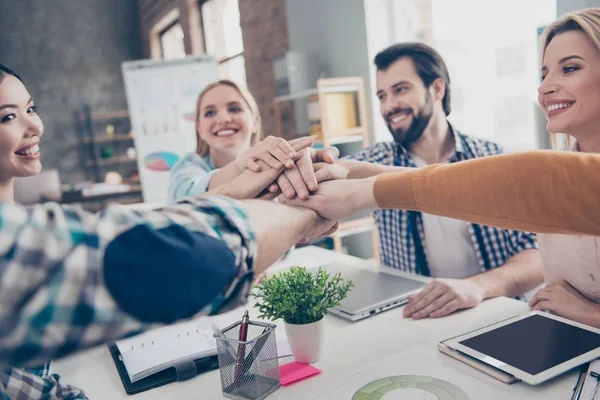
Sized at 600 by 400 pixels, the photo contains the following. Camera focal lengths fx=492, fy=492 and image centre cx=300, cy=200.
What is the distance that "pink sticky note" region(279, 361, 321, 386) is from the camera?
3.16ft

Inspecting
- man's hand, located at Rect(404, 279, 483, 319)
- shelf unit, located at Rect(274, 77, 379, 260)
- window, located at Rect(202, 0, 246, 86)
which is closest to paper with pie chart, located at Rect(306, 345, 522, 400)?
man's hand, located at Rect(404, 279, 483, 319)

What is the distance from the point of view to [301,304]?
3.30 feet

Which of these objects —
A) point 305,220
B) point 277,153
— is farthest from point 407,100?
point 305,220

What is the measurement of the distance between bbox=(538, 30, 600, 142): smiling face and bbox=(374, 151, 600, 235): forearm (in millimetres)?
727

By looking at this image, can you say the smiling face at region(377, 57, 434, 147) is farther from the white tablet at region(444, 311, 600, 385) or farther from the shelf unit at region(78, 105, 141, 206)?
the shelf unit at region(78, 105, 141, 206)

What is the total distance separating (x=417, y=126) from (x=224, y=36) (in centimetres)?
481

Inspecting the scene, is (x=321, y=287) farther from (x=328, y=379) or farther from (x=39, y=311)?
(x=39, y=311)

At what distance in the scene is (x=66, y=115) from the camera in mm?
8031

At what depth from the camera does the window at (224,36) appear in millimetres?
5840

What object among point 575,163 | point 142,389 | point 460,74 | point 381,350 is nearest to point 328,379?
point 381,350

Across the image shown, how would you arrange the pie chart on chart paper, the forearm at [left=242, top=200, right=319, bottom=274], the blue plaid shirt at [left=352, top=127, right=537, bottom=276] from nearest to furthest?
1. the forearm at [left=242, top=200, right=319, bottom=274]
2. the blue plaid shirt at [left=352, top=127, right=537, bottom=276]
3. the pie chart on chart paper

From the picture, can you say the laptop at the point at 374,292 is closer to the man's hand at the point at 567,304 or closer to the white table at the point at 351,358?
the white table at the point at 351,358

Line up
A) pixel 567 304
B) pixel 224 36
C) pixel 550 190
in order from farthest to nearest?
pixel 224 36
pixel 567 304
pixel 550 190

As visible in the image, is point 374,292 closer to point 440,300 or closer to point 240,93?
point 440,300
